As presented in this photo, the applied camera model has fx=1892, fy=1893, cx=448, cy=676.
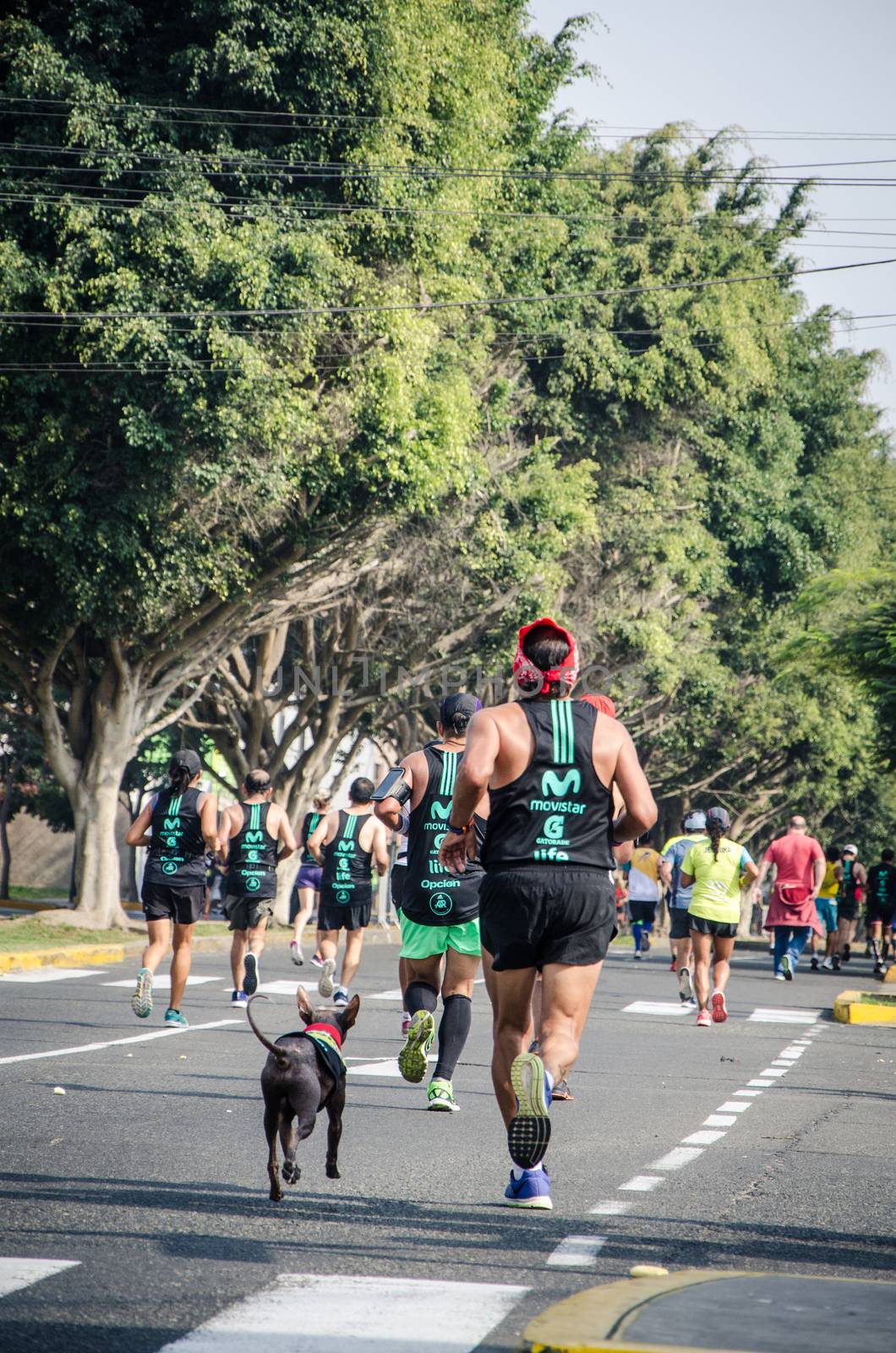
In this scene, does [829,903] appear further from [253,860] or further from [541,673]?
[541,673]

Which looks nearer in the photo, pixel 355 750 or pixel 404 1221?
pixel 404 1221

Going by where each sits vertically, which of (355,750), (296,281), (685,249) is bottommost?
(355,750)

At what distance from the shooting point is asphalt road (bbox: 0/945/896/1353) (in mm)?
4930

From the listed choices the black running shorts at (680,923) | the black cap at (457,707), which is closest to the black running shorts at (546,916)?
the black cap at (457,707)

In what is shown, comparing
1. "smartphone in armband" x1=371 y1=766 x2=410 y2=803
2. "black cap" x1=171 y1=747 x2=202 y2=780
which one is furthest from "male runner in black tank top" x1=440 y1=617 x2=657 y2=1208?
"black cap" x1=171 y1=747 x2=202 y2=780

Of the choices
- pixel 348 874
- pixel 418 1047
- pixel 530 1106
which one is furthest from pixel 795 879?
pixel 530 1106

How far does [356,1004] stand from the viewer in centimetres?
738

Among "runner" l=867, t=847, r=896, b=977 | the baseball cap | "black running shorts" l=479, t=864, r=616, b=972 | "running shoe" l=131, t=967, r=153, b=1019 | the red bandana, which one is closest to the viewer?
"black running shorts" l=479, t=864, r=616, b=972

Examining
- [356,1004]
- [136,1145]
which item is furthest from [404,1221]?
[136,1145]

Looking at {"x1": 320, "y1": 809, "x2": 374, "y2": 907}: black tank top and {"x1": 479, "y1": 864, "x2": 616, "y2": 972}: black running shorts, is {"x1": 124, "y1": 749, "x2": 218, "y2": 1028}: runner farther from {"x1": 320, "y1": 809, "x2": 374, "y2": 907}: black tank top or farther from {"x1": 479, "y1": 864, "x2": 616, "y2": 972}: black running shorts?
{"x1": 479, "y1": 864, "x2": 616, "y2": 972}: black running shorts

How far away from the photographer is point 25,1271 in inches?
208

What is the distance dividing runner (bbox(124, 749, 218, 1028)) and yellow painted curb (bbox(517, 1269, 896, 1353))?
825cm

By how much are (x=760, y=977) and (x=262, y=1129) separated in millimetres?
18273

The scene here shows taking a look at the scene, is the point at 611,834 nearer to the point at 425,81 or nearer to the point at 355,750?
the point at 425,81
